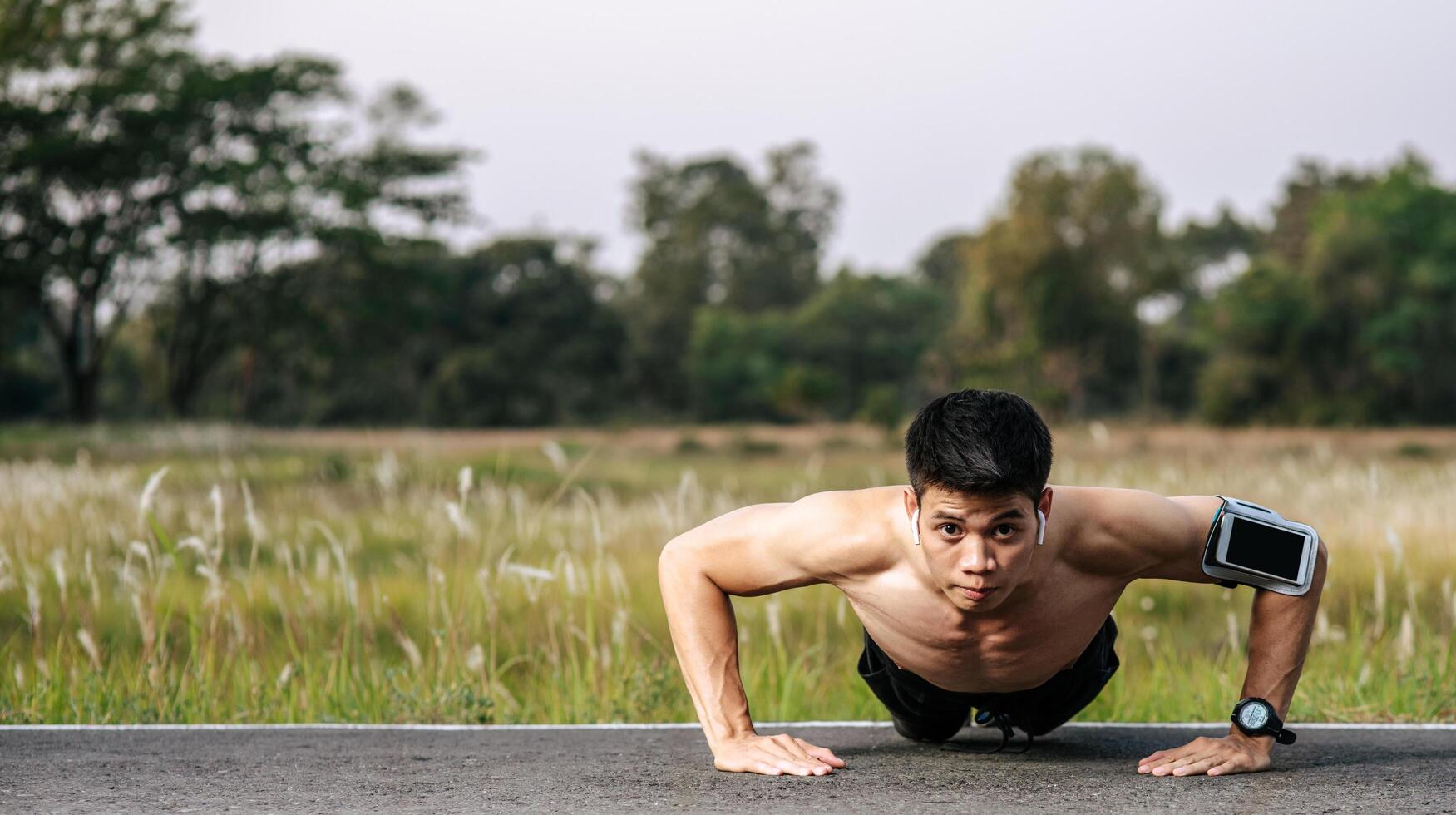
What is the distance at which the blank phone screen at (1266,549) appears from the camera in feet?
11.3

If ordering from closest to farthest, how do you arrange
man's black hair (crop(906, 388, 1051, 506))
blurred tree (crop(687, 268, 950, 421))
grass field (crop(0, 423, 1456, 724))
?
1. man's black hair (crop(906, 388, 1051, 506))
2. grass field (crop(0, 423, 1456, 724))
3. blurred tree (crop(687, 268, 950, 421))

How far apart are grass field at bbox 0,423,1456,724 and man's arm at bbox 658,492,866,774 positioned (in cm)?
105

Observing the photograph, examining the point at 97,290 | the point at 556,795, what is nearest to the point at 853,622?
the point at 556,795

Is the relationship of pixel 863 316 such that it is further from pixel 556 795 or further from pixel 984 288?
pixel 556 795

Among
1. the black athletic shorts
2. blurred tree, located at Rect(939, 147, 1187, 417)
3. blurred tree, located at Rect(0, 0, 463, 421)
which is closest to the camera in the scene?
the black athletic shorts

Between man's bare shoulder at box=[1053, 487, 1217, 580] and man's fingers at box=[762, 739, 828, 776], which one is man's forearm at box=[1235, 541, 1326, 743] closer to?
man's bare shoulder at box=[1053, 487, 1217, 580]

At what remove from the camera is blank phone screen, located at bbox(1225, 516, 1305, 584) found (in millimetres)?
3453

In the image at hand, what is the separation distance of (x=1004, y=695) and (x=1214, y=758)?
1.72 feet

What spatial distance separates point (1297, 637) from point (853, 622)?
4280 mm

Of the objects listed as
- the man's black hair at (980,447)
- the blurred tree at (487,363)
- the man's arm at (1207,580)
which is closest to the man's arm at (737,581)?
the man's black hair at (980,447)

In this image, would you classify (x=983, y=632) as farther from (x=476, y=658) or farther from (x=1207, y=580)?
(x=476, y=658)

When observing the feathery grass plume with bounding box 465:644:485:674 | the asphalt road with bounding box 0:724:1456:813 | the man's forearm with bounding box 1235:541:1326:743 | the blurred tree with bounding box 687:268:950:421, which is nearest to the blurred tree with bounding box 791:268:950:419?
the blurred tree with bounding box 687:268:950:421

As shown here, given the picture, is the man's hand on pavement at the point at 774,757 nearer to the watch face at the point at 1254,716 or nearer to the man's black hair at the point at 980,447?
the man's black hair at the point at 980,447

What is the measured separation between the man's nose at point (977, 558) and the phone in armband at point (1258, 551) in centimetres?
75
